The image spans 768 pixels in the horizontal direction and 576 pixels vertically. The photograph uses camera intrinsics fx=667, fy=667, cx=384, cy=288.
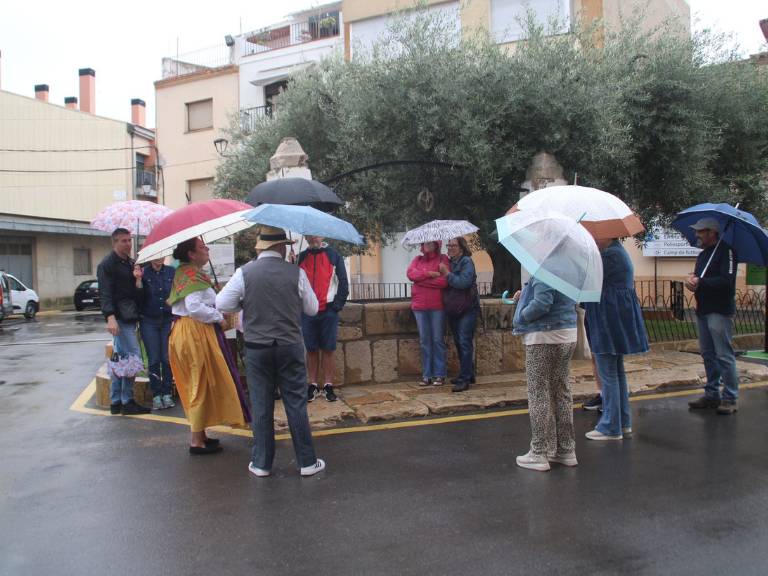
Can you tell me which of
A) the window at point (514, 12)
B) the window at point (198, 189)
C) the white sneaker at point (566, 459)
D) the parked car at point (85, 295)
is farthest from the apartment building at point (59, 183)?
the white sneaker at point (566, 459)

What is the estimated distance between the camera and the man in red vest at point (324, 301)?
23.1ft

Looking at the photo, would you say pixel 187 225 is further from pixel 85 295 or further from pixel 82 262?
pixel 82 262

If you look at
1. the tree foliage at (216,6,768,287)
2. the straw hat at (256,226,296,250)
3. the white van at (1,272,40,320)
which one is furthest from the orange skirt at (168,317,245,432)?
the white van at (1,272,40,320)

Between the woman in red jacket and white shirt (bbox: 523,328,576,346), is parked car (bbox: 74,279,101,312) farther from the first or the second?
white shirt (bbox: 523,328,576,346)

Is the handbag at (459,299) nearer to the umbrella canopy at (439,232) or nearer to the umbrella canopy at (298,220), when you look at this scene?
the umbrella canopy at (439,232)

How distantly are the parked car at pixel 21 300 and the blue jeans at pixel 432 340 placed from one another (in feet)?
65.2

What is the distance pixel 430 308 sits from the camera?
7.71 meters

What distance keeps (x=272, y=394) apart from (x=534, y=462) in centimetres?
198

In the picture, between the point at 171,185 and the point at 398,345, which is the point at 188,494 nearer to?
the point at 398,345

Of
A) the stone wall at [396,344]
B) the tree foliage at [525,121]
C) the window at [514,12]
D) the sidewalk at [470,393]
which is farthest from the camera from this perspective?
the window at [514,12]

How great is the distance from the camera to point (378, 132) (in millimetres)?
9445

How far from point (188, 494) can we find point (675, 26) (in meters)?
11.4

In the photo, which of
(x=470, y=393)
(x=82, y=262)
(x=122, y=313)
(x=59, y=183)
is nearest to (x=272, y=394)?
(x=122, y=313)

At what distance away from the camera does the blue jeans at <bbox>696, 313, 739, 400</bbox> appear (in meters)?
6.41
